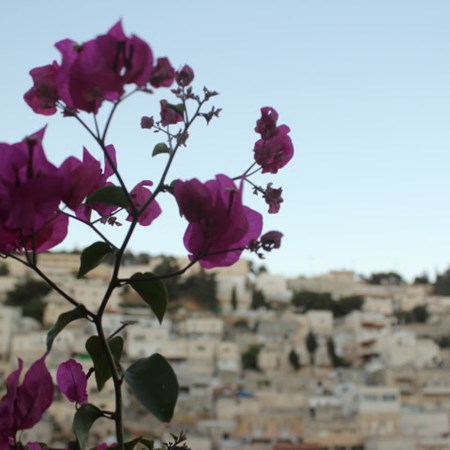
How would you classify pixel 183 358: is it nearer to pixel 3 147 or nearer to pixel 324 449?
pixel 324 449

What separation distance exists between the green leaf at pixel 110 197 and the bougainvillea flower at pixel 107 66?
0.36ft

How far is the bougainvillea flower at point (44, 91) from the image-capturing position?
2.08 ft

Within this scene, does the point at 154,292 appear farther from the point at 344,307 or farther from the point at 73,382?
the point at 344,307

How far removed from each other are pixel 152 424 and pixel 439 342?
13.1 m

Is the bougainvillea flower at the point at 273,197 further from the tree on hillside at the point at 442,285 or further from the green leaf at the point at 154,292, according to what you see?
the tree on hillside at the point at 442,285

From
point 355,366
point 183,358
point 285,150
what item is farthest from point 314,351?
point 285,150

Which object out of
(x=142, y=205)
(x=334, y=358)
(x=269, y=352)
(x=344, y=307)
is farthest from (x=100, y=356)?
(x=344, y=307)

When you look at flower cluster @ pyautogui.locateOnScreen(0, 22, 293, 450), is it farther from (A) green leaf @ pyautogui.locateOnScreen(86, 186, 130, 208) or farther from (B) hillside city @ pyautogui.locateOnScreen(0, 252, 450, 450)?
(B) hillside city @ pyautogui.locateOnScreen(0, 252, 450, 450)

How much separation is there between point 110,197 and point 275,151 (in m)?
0.16

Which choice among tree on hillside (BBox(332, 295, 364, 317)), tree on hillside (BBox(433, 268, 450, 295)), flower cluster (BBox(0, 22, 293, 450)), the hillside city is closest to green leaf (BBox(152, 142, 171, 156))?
flower cluster (BBox(0, 22, 293, 450))

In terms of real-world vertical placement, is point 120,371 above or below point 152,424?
above

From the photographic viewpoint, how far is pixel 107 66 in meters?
0.56

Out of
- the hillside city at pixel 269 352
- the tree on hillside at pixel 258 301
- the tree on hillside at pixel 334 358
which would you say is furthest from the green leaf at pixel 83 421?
the tree on hillside at pixel 258 301

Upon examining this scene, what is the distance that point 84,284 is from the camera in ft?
86.2
